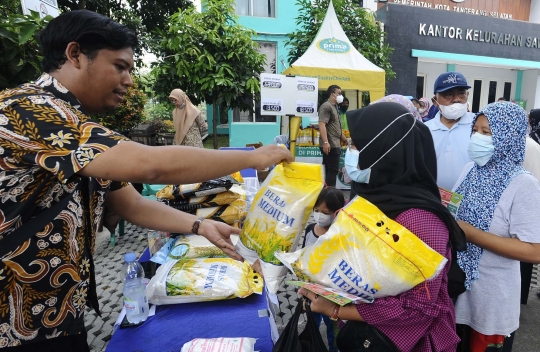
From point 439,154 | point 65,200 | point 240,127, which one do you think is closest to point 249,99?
point 240,127

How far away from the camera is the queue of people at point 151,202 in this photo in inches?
39.4

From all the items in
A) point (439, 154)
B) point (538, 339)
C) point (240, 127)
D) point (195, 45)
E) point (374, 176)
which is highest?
point (195, 45)

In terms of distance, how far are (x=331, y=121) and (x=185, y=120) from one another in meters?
2.76

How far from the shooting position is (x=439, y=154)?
2.79 m

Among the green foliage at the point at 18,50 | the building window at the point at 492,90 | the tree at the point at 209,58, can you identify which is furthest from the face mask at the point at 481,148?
the building window at the point at 492,90

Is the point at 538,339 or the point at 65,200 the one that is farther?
the point at 538,339

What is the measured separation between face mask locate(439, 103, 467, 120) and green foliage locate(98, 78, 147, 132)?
689cm

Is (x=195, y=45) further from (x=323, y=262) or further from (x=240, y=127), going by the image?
(x=323, y=262)

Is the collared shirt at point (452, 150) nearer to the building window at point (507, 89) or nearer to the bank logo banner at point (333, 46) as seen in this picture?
the bank logo banner at point (333, 46)

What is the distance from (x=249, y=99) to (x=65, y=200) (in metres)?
6.24

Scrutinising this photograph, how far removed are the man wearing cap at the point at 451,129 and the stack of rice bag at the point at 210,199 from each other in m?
1.71

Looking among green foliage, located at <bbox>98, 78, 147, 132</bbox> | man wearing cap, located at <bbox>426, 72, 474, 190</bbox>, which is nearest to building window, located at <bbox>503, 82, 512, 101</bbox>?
green foliage, located at <bbox>98, 78, 147, 132</bbox>

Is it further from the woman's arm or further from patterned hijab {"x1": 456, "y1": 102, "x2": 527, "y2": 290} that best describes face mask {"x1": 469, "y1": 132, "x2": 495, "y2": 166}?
the woman's arm

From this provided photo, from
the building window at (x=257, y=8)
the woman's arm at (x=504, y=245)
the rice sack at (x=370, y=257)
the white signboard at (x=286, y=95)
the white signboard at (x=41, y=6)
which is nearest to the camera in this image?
the rice sack at (x=370, y=257)
